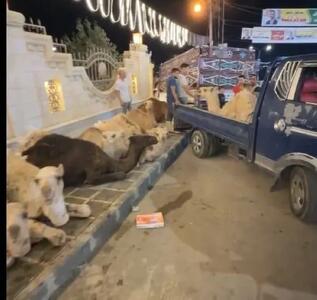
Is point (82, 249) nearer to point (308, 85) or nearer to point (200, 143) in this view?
point (308, 85)

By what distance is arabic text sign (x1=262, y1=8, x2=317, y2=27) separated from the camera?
2518 centimetres

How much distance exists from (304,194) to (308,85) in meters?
1.37

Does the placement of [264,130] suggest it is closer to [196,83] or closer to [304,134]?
[304,134]

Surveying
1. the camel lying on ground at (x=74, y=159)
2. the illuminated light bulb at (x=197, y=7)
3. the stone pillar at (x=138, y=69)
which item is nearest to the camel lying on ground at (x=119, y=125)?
the camel lying on ground at (x=74, y=159)

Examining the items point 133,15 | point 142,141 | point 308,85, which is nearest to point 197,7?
point 133,15

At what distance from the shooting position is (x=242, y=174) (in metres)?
5.70

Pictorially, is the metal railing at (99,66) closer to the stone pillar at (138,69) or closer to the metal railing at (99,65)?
the metal railing at (99,65)

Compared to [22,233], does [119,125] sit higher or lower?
higher

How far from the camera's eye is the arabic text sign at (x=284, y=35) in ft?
83.2

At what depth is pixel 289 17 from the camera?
25391mm

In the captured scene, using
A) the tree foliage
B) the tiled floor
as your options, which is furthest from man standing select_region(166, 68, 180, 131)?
the tree foliage

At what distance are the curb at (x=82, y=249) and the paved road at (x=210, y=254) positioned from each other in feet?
0.28

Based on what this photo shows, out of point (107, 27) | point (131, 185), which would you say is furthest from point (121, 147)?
point (107, 27)

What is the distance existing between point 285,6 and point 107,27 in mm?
17797
